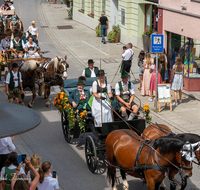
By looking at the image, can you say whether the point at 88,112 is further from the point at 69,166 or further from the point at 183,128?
the point at 183,128

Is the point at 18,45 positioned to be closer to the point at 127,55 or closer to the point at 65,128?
the point at 127,55

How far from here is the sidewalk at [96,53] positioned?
12844 mm

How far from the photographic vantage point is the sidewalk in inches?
506

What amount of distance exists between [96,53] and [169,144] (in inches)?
659

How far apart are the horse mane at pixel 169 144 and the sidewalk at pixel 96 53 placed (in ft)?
16.8

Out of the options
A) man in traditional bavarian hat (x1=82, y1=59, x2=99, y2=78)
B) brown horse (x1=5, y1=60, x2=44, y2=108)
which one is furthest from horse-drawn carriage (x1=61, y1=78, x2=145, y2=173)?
brown horse (x1=5, y1=60, x2=44, y2=108)

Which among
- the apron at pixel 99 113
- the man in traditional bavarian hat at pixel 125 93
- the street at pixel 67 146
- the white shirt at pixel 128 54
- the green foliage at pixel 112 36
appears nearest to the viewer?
the street at pixel 67 146

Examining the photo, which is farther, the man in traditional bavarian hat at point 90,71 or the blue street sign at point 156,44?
the blue street sign at point 156,44

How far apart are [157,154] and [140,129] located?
2.08m

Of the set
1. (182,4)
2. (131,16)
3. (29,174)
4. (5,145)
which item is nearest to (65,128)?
(5,145)

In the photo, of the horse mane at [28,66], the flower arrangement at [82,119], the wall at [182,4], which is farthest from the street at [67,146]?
the wall at [182,4]

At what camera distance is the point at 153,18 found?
23266 millimetres

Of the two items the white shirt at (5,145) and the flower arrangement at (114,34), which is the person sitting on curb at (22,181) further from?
the flower arrangement at (114,34)

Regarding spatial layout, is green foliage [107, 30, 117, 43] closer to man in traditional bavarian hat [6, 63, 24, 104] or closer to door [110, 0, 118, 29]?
door [110, 0, 118, 29]
